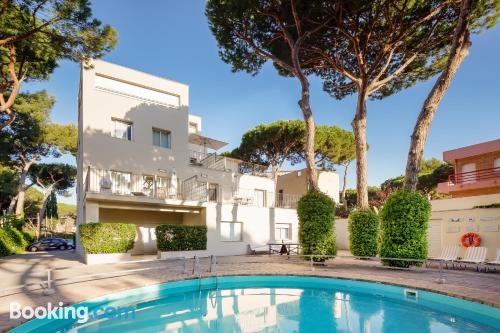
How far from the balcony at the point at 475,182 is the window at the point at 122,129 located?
66.5 ft

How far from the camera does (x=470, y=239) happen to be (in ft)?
50.4

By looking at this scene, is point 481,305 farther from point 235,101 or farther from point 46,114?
point 46,114

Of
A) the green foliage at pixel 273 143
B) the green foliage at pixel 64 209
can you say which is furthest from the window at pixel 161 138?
the green foliage at pixel 64 209

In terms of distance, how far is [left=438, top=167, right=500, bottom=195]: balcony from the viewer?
19.4 meters

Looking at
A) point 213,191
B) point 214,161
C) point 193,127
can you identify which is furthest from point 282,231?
point 193,127

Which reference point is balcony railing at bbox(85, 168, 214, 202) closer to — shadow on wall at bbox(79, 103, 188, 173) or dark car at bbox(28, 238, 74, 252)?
shadow on wall at bbox(79, 103, 188, 173)

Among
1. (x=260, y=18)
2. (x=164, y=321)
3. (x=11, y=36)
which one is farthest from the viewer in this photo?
(x=260, y=18)

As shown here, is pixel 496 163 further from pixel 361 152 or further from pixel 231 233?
pixel 231 233

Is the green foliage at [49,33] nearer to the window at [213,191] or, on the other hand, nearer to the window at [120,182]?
the window at [120,182]

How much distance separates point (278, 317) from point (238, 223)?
12.0 meters

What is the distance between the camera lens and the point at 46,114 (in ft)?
88.9

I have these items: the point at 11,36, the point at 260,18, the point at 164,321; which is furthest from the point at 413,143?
the point at 11,36

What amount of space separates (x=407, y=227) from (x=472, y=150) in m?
13.2

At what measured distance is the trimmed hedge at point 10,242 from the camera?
19984 millimetres
